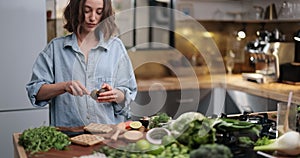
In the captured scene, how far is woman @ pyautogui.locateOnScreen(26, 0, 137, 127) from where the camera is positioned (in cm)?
201

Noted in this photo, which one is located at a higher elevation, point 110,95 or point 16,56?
point 16,56

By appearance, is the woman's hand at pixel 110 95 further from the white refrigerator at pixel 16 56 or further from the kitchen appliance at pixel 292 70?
the kitchen appliance at pixel 292 70

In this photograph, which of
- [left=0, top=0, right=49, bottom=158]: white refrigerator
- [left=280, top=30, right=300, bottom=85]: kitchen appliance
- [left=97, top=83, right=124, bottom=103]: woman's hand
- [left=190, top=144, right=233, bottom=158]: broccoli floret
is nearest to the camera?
[left=190, top=144, right=233, bottom=158]: broccoli floret

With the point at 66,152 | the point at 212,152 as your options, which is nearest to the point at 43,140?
the point at 66,152

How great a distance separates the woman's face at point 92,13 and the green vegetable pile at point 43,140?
2.00ft

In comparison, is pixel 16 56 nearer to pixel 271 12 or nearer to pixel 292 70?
pixel 292 70

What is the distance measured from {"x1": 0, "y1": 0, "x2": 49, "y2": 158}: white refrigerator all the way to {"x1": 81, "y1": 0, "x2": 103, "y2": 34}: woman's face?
2.29 feet

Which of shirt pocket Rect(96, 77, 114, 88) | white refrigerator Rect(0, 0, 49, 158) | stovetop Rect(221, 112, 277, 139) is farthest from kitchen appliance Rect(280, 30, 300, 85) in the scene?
white refrigerator Rect(0, 0, 49, 158)

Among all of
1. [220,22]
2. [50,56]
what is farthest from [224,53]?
[50,56]

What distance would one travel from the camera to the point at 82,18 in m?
2.04

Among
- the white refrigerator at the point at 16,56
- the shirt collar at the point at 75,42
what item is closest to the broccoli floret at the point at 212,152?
the shirt collar at the point at 75,42

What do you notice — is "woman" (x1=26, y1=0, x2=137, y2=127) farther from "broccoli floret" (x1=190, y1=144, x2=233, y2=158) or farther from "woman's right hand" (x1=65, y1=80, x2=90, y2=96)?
"broccoli floret" (x1=190, y1=144, x2=233, y2=158)

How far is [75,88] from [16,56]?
35.6 inches

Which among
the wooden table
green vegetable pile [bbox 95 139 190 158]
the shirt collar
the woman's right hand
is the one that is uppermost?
the shirt collar
